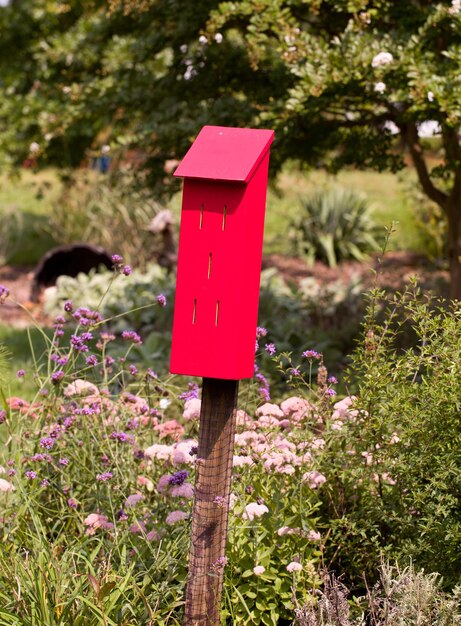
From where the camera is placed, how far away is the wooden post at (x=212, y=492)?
258cm

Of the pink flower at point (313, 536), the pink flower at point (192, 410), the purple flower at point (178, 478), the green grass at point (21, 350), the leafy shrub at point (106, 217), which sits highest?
the leafy shrub at point (106, 217)

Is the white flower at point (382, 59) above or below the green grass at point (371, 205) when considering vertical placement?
above

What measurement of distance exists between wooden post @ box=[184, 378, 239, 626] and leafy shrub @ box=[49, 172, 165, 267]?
19.0 feet

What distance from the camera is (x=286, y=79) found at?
5367 millimetres

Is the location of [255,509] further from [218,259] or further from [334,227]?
[334,227]

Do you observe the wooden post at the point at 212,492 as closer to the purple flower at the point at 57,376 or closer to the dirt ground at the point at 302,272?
the purple flower at the point at 57,376

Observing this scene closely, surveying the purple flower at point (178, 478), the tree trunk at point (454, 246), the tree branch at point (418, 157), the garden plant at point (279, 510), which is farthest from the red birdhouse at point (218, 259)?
the tree trunk at point (454, 246)

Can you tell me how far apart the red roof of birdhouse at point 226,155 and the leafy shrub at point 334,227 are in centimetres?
757

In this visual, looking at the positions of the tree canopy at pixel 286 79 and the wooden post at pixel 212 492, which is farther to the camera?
the tree canopy at pixel 286 79

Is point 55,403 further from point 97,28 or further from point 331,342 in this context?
point 97,28

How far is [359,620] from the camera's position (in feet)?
8.40

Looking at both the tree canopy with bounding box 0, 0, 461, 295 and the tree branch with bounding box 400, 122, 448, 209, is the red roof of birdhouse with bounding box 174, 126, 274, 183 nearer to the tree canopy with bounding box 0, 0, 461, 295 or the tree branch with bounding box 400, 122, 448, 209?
the tree canopy with bounding box 0, 0, 461, 295

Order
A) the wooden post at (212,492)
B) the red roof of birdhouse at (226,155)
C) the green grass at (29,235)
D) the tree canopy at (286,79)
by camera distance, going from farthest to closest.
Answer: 1. the green grass at (29,235)
2. the tree canopy at (286,79)
3. the wooden post at (212,492)
4. the red roof of birdhouse at (226,155)

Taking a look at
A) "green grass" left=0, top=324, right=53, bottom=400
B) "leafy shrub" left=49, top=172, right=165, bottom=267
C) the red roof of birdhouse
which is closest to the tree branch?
"green grass" left=0, top=324, right=53, bottom=400
